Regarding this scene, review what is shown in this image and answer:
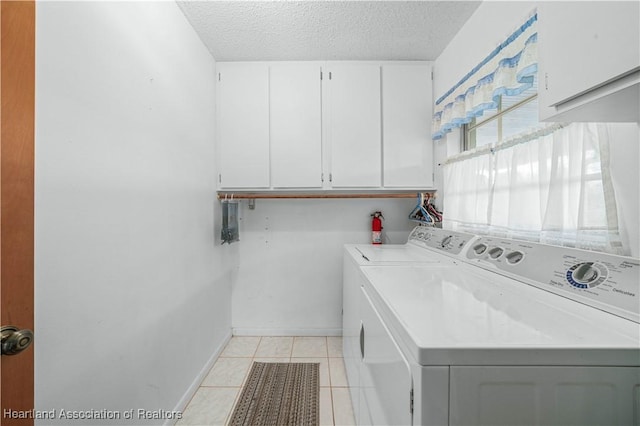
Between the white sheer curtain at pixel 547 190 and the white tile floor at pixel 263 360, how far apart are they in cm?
143

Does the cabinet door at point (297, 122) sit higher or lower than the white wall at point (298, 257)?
higher

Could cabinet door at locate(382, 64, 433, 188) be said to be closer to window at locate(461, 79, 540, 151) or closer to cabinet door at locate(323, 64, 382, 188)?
cabinet door at locate(323, 64, 382, 188)

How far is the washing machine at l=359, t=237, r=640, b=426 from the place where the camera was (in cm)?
60

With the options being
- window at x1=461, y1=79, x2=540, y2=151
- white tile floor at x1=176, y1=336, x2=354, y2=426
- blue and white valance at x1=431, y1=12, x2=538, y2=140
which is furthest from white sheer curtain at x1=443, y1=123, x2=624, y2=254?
white tile floor at x1=176, y1=336, x2=354, y2=426

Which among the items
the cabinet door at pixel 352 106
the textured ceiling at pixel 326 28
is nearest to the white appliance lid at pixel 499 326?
the cabinet door at pixel 352 106

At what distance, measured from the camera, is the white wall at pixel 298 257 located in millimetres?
2682

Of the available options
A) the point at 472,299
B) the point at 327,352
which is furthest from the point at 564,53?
the point at 327,352

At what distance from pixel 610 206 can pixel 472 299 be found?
622 millimetres

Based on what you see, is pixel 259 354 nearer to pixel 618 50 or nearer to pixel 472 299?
pixel 472 299

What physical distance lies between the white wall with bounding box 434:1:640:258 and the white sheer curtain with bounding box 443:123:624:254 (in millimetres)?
31

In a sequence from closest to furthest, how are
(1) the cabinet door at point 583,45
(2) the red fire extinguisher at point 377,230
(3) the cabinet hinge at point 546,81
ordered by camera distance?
(1) the cabinet door at point 583,45, (3) the cabinet hinge at point 546,81, (2) the red fire extinguisher at point 377,230

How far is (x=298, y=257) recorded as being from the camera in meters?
2.70

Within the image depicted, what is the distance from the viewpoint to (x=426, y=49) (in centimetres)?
222

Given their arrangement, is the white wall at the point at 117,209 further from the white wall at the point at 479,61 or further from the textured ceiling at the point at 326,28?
the white wall at the point at 479,61
